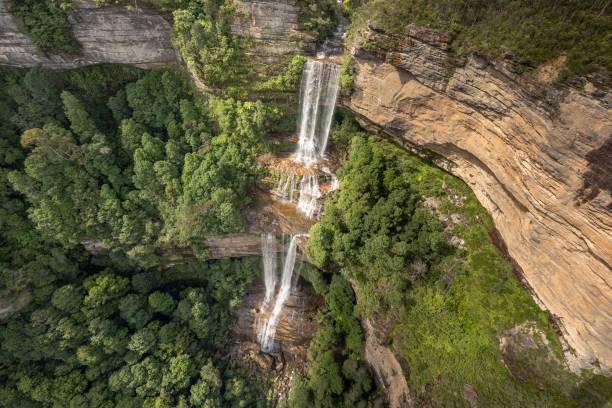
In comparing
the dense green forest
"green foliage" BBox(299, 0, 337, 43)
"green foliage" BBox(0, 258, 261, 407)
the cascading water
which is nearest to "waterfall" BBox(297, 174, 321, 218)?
the cascading water

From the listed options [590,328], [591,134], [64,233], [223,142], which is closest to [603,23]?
[591,134]

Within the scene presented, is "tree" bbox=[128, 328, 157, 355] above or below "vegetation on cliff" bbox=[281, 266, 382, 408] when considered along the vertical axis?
below

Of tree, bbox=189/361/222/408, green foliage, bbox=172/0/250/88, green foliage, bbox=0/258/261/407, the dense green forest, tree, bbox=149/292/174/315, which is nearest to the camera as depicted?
green foliage, bbox=172/0/250/88

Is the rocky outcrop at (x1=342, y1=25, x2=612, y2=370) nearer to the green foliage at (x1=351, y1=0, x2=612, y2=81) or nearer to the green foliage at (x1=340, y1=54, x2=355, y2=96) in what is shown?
the green foliage at (x1=351, y1=0, x2=612, y2=81)

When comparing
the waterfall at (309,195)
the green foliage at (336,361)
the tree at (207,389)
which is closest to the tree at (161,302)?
the tree at (207,389)

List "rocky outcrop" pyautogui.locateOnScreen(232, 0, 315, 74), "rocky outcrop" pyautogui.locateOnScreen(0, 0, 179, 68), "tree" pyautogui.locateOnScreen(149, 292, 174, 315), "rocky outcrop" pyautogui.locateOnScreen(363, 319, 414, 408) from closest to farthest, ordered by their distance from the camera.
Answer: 1. "rocky outcrop" pyautogui.locateOnScreen(363, 319, 414, 408)
2. "rocky outcrop" pyautogui.locateOnScreen(0, 0, 179, 68)
3. "rocky outcrop" pyautogui.locateOnScreen(232, 0, 315, 74)
4. "tree" pyautogui.locateOnScreen(149, 292, 174, 315)

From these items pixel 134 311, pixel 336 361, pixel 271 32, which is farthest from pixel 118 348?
pixel 271 32

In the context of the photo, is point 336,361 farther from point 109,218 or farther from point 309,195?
point 109,218
